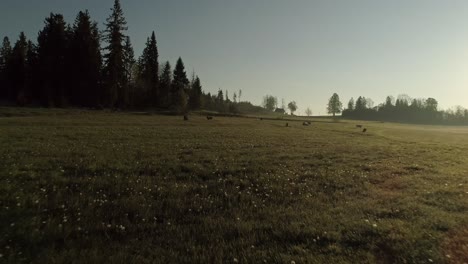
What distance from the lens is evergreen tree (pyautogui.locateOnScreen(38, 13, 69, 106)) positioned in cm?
7440

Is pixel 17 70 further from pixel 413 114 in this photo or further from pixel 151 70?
pixel 413 114

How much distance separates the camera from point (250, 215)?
9.24 m

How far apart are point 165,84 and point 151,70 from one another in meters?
7.81

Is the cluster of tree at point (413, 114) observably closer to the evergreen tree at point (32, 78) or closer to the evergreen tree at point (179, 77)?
the evergreen tree at point (179, 77)

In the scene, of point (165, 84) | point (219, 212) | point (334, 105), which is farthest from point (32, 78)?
point (334, 105)

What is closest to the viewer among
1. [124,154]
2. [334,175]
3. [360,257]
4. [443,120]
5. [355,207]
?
[360,257]

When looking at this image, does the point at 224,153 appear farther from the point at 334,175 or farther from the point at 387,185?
the point at 387,185

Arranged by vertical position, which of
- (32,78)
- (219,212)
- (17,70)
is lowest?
(219,212)

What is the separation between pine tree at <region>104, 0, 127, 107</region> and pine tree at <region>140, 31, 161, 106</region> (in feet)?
61.9

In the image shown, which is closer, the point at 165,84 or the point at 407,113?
the point at 165,84

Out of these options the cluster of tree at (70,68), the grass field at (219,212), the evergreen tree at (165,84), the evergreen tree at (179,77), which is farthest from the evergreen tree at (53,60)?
the grass field at (219,212)

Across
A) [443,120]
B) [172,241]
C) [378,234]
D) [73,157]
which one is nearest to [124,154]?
[73,157]

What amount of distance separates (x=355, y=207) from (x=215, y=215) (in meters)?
4.19

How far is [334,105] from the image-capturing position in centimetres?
19575
